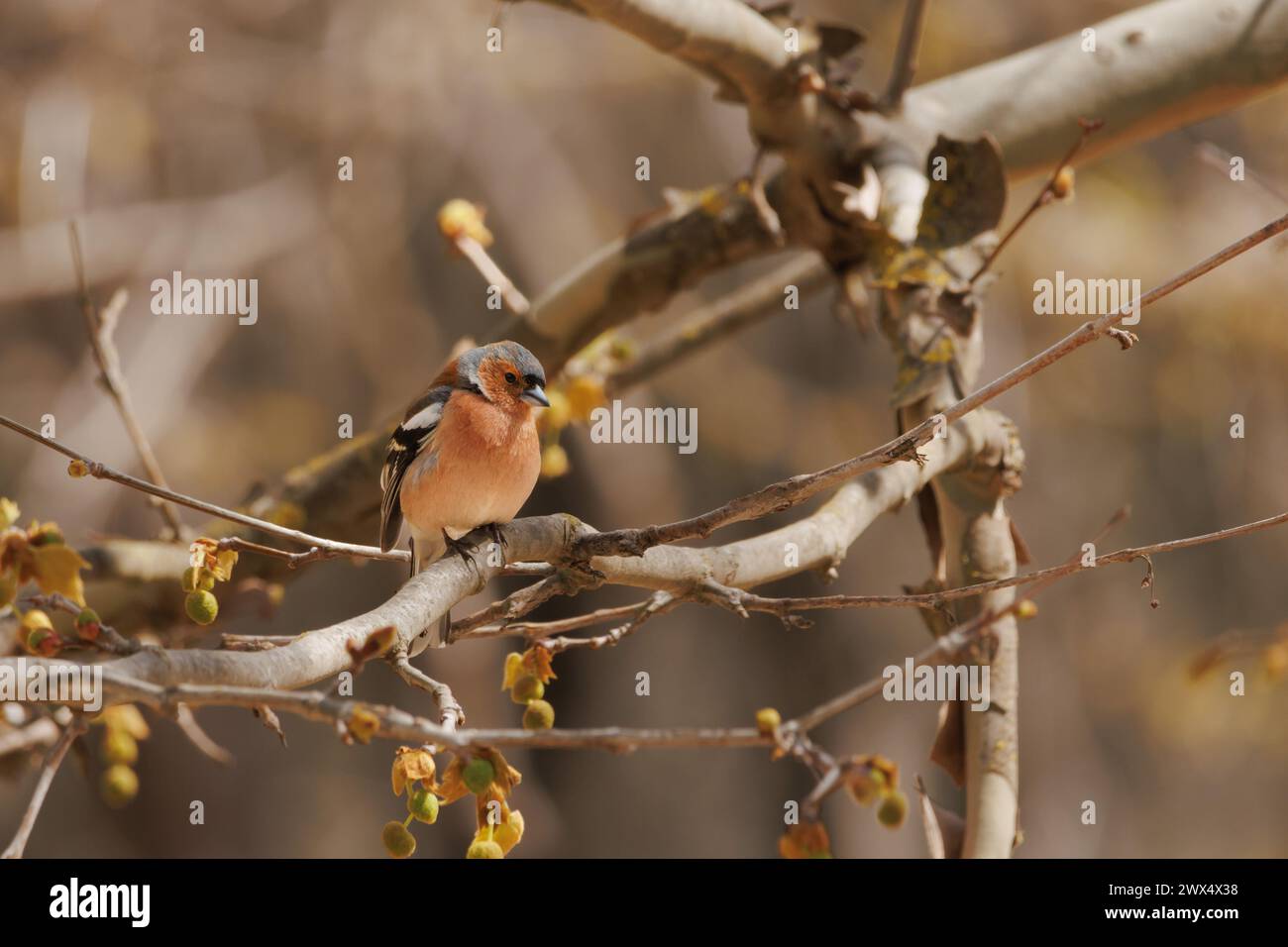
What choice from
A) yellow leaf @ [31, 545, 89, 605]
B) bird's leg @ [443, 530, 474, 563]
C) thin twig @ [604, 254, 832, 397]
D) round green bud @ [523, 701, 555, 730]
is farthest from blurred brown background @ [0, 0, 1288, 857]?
round green bud @ [523, 701, 555, 730]

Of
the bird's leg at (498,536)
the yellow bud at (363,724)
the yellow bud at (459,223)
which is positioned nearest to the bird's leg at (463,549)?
the bird's leg at (498,536)

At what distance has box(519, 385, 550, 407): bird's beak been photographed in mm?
3406

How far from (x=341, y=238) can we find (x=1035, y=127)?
Answer: 6.28m

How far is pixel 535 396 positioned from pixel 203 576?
3.93 ft

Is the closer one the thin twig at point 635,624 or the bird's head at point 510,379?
the thin twig at point 635,624

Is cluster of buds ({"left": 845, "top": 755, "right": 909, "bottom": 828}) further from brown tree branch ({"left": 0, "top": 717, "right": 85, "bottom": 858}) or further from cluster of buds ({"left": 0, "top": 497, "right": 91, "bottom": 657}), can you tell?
cluster of buds ({"left": 0, "top": 497, "right": 91, "bottom": 657})

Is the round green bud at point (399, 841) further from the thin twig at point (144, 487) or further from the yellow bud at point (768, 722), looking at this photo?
the yellow bud at point (768, 722)

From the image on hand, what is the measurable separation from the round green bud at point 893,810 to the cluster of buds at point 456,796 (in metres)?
0.61

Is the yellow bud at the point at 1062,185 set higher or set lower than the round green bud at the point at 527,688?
higher

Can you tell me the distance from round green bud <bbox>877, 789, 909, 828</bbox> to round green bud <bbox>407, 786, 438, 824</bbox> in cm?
77

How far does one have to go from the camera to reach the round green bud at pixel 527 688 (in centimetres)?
231

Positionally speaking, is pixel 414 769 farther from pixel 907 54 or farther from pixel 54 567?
pixel 907 54

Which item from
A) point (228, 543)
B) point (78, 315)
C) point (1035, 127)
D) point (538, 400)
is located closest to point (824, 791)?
point (228, 543)
